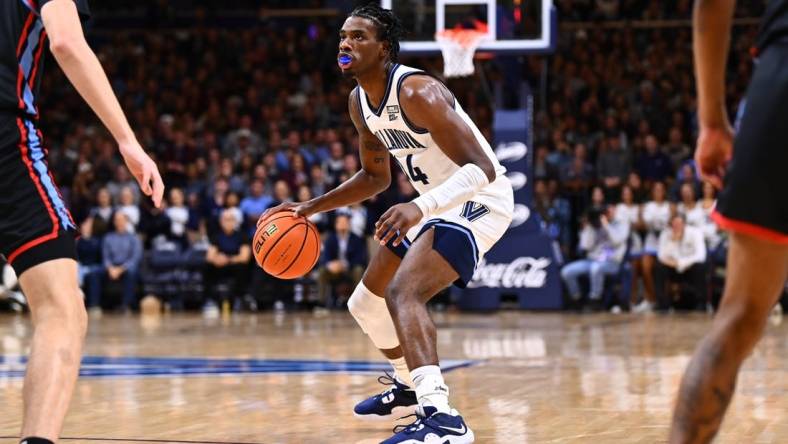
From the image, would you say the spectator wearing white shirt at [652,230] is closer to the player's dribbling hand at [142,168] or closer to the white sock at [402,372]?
the white sock at [402,372]

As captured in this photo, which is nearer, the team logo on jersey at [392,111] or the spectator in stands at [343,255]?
the team logo on jersey at [392,111]

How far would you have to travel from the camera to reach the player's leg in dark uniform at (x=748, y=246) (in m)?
2.49

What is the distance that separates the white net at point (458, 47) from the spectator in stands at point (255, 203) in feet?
10.9

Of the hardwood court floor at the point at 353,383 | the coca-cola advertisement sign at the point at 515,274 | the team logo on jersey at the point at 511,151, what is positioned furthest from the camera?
the coca-cola advertisement sign at the point at 515,274

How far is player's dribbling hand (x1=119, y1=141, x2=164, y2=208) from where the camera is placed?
3.08 m

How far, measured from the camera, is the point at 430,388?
422 cm

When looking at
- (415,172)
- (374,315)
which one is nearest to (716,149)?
(415,172)

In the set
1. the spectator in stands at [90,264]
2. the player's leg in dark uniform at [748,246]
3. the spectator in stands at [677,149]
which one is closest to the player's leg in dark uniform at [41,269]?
the player's leg in dark uniform at [748,246]

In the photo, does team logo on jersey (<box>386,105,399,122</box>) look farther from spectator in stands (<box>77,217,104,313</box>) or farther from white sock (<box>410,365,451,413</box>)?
spectator in stands (<box>77,217,104,313</box>)

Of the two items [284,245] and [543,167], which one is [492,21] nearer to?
[543,167]

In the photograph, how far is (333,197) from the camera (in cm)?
514

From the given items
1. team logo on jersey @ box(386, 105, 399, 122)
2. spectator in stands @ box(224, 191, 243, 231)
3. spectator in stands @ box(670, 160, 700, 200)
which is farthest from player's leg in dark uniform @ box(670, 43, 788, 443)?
spectator in stands @ box(224, 191, 243, 231)

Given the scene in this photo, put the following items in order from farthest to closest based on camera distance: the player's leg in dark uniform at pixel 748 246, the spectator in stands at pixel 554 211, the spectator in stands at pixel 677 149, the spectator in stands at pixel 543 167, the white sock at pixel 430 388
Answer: the spectator in stands at pixel 677 149, the spectator in stands at pixel 543 167, the spectator in stands at pixel 554 211, the white sock at pixel 430 388, the player's leg in dark uniform at pixel 748 246

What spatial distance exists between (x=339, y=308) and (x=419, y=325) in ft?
31.7
